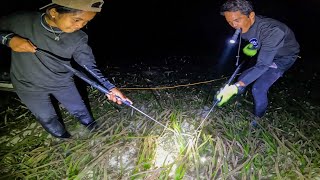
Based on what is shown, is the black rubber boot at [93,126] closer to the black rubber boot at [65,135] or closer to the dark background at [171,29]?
the black rubber boot at [65,135]

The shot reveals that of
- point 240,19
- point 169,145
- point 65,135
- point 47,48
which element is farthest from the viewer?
point 65,135

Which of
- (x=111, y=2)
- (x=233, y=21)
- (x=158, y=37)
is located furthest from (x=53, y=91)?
A: (x=111, y=2)

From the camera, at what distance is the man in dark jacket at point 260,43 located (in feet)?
10.5

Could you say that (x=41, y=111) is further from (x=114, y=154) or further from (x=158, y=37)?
(x=158, y=37)

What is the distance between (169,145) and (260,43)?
6.17 feet

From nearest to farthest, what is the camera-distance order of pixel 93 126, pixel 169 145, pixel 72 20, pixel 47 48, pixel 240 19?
pixel 72 20 < pixel 47 48 < pixel 240 19 < pixel 169 145 < pixel 93 126

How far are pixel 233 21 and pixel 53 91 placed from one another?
2457 mm

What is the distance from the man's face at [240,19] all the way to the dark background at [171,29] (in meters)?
3.16

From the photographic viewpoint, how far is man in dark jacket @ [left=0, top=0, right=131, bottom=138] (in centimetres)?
270

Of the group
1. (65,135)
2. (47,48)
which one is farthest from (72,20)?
(65,135)

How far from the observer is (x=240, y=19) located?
128 inches

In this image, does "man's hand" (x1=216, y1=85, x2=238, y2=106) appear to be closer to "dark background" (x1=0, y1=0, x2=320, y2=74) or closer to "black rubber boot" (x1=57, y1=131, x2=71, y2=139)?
"black rubber boot" (x1=57, y1=131, x2=71, y2=139)

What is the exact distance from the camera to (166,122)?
400cm

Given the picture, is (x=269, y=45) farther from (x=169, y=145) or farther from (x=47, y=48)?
(x=47, y=48)
